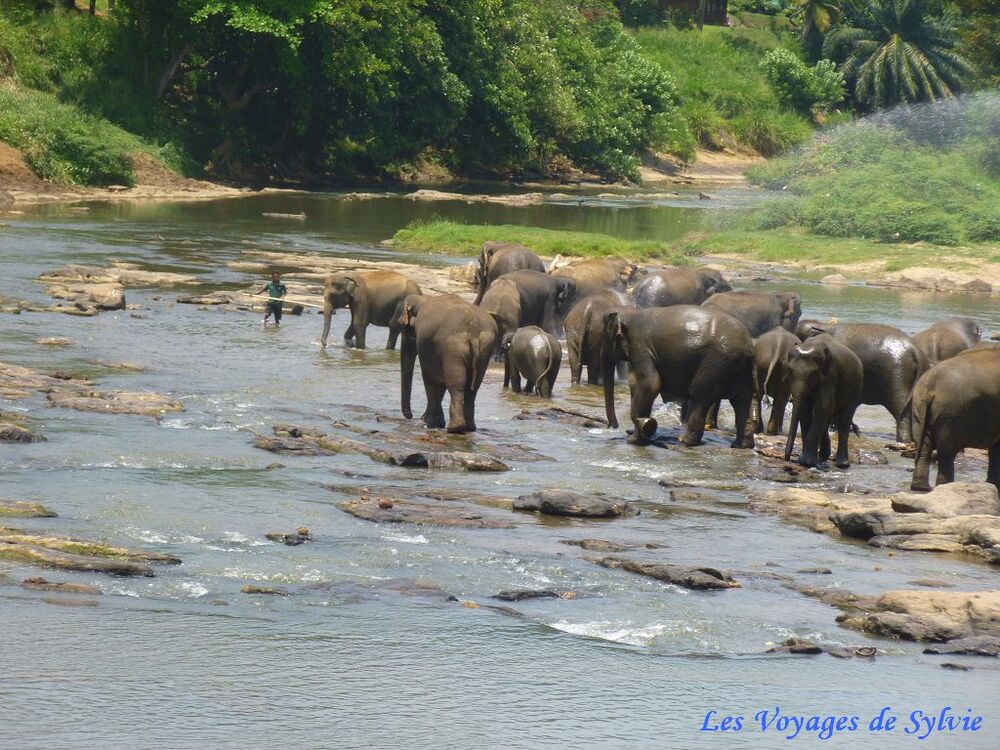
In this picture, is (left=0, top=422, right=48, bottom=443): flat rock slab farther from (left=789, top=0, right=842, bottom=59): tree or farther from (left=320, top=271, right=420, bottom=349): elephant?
(left=789, top=0, right=842, bottom=59): tree

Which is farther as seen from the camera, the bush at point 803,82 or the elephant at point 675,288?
the bush at point 803,82

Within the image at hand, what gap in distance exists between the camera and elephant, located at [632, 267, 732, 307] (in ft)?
72.5

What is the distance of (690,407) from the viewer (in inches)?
648

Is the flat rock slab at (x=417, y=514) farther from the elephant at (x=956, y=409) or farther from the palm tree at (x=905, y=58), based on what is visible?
the palm tree at (x=905, y=58)

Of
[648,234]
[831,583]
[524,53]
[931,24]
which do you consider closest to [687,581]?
[831,583]

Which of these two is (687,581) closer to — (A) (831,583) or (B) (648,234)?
(A) (831,583)

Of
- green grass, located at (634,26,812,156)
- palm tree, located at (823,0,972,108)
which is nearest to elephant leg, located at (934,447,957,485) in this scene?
green grass, located at (634,26,812,156)

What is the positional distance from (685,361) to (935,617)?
6.68 meters

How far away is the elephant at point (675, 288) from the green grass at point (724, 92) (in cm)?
5098

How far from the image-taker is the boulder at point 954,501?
12094mm

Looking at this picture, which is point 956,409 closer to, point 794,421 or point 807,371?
point 807,371

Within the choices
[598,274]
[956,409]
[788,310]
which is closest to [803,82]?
[598,274]

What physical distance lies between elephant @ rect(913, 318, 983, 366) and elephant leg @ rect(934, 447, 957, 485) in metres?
4.01

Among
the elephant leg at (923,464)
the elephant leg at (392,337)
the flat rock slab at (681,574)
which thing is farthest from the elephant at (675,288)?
the flat rock slab at (681,574)
